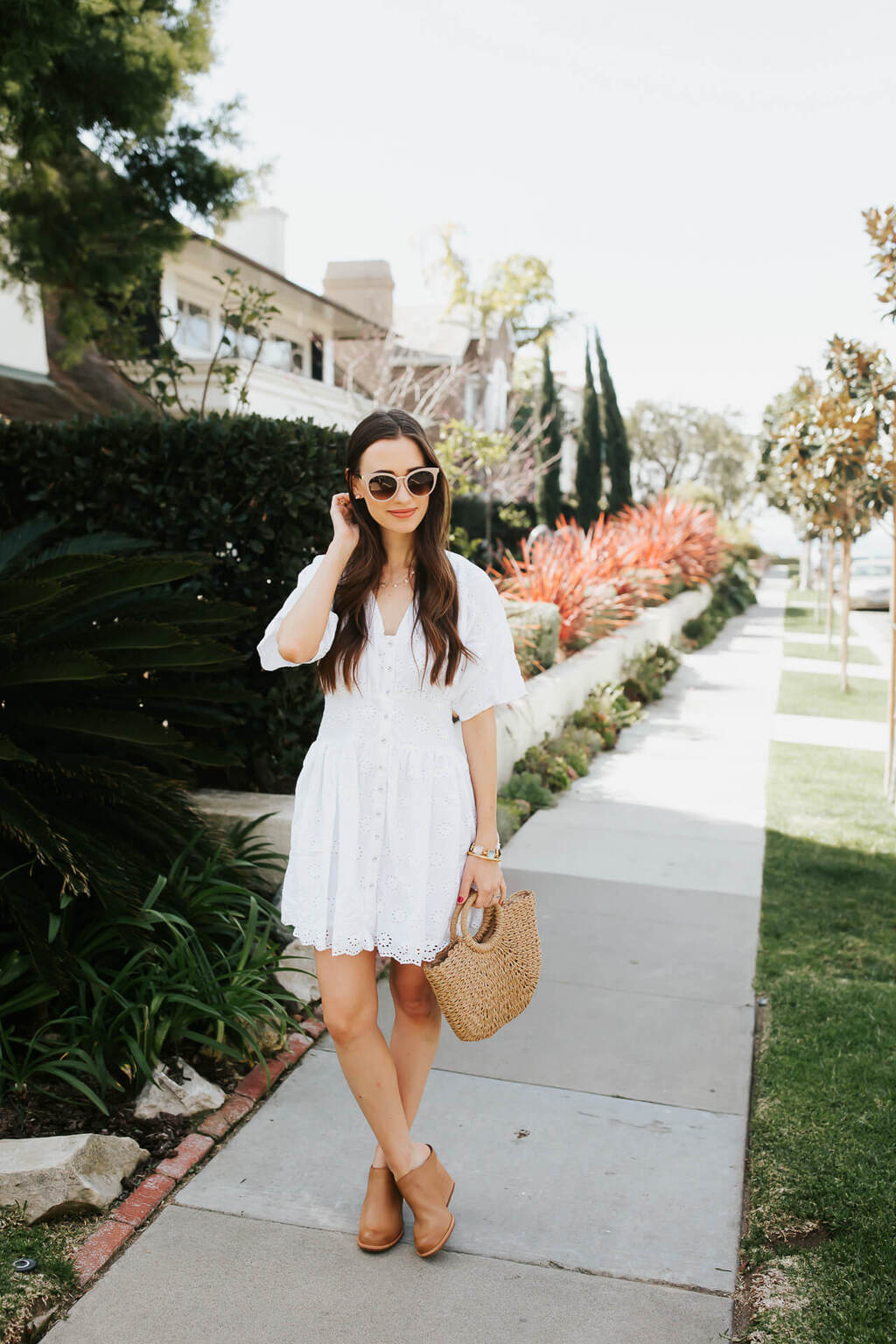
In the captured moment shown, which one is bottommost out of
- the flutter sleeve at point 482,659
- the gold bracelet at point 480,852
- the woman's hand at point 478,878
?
the woman's hand at point 478,878

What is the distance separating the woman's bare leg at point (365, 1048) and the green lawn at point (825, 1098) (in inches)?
33.6

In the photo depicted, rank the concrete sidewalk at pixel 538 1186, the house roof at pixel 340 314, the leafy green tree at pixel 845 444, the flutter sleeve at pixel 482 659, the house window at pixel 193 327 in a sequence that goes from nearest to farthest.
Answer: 1. the concrete sidewalk at pixel 538 1186
2. the flutter sleeve at pixel 482 659
3. the leafy green tree at pixel 845 444
4. the house roof at pixel 340 314
5. the house window at pixel 193 327

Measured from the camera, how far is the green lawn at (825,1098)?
2465 millimetres

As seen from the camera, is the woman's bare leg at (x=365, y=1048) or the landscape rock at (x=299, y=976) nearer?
the woman's bare leg at (x=365, y=1048)

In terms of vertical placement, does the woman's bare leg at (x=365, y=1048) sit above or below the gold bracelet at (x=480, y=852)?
below

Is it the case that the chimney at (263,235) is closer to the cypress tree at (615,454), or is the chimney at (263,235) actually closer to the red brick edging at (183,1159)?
the cypress tree at (615,454)

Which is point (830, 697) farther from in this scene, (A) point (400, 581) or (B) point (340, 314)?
(B) point (340, 314)

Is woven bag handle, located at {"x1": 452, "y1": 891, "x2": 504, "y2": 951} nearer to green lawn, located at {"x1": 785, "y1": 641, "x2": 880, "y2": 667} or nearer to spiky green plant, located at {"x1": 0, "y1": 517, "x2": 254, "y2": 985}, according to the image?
spiky green plant, located at {"x1": 0, "y1": 517, "x2": 254, "y2": 985}

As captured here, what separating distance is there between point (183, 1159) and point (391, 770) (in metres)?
1.33

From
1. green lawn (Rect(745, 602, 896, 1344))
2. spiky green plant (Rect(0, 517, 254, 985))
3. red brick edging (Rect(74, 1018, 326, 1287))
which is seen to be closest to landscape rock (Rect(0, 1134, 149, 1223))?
red brick edging (Rect(74, 1018, 326, 1287))

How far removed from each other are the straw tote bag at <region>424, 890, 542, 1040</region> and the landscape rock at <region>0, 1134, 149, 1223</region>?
1.01 meters

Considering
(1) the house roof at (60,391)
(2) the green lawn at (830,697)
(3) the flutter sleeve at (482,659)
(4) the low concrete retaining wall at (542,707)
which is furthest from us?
(1) the house roof at (60,391)

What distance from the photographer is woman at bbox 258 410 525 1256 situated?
2.54m

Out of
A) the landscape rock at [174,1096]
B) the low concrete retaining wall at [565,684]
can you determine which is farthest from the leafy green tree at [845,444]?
the landscape rock at [174,1096]
